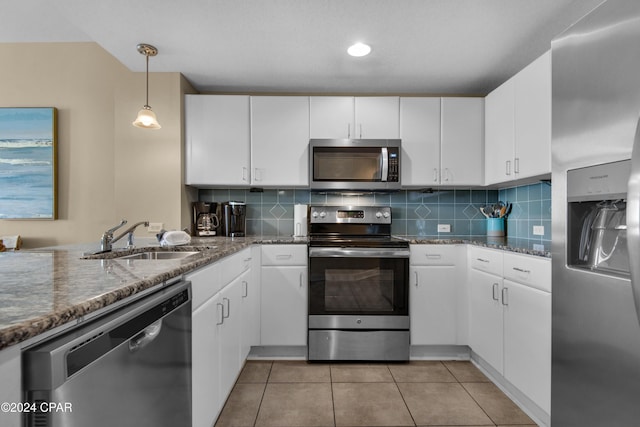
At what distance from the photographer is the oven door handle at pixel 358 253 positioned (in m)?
2.34

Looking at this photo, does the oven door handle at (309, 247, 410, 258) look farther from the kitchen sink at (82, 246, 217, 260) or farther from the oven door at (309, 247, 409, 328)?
the kitchen sink at (82, 246, 217, 260)

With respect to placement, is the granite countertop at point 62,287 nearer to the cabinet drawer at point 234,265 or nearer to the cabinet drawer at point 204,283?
the cabinet drawer at point 204,283

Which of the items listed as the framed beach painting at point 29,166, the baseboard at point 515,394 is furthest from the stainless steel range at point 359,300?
the framed beach painting at point 29,166

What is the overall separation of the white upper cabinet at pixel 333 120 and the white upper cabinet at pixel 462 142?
78cm

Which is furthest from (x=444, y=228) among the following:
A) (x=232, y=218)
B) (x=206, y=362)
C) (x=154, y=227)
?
(x=154, y=227)

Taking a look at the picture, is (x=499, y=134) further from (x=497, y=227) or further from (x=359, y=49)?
(x=359, y=49)

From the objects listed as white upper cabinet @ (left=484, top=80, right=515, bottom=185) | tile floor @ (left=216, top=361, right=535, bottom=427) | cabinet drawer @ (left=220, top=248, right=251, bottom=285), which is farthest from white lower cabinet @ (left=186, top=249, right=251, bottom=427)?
white upper cabinet @ (left=484, top=80, right=515, bottom=185)

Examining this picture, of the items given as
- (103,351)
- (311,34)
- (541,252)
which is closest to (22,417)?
(103,351)

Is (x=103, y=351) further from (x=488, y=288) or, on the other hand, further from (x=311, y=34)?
(x=488, y=288)

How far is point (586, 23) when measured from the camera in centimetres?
102

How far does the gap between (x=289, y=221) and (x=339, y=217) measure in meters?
0.49

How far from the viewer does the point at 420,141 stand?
2.70m

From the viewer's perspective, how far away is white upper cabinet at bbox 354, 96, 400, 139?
2682mm

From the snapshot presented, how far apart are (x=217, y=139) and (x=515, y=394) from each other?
8.85 ft
